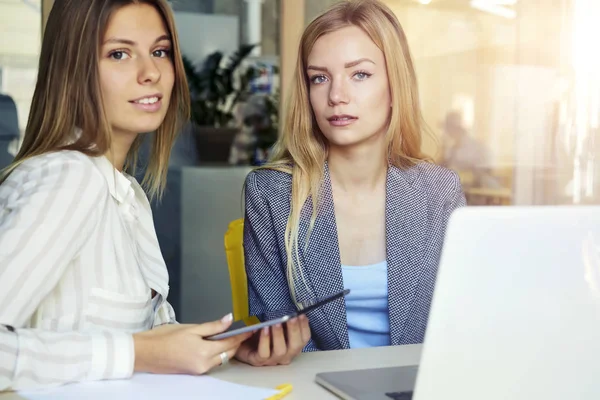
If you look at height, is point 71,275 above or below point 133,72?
below

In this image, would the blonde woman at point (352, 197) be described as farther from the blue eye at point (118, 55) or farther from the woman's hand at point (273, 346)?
the blue eye at point (118, 55)

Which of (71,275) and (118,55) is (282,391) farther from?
(118,55)

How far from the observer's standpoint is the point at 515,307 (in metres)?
0.84

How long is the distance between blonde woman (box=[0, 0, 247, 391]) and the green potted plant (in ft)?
6.95

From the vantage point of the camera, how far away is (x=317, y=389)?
3.90 ft

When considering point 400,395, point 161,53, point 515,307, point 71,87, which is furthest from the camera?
point 161,53

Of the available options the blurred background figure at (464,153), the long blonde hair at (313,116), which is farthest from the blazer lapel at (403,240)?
the blurred background figure at (464,153)

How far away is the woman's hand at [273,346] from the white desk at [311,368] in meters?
0.01

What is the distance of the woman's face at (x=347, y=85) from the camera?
1979mm

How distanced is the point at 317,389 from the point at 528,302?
1.51 ft

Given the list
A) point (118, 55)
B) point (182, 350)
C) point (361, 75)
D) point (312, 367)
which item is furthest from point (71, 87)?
point (361, 75)

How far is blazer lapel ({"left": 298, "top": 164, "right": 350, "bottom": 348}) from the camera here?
183cm

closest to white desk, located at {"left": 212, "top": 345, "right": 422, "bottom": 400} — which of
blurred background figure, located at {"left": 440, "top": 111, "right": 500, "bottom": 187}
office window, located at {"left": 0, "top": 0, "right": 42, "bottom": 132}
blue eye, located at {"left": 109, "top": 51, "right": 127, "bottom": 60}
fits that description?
blue eye, located at {"left": 109, "top": 51, "right": 127, "bottom": 60}

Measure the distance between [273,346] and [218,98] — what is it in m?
2.74
